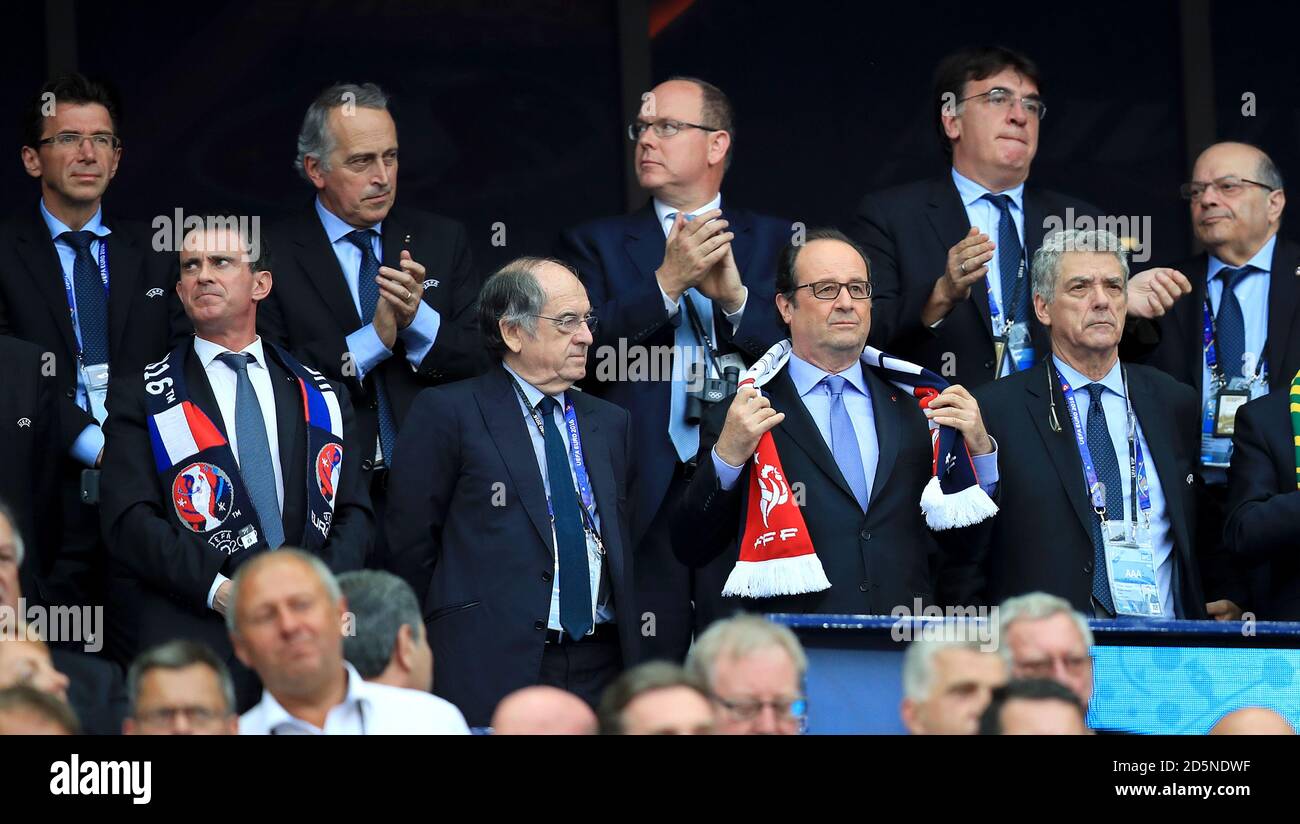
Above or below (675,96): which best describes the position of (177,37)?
above

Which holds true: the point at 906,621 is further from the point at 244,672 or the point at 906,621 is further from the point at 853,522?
the point at 244,672

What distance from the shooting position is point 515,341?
5.99 m

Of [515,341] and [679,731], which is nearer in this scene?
[679,731]

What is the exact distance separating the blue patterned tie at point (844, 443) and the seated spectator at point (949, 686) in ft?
3.93

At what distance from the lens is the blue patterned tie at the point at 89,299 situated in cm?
646

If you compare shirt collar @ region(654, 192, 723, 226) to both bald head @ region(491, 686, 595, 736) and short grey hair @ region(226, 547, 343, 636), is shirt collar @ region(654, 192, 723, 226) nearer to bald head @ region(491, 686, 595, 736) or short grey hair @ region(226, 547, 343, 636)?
short grey hair @ region(226, 547, 343, 636)

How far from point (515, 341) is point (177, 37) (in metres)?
2.72

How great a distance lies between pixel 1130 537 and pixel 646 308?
1.56 meters

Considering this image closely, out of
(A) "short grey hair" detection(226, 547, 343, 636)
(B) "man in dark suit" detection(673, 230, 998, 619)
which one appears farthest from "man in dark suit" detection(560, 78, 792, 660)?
(A) "short grey hair" detection(226, 547, 343, 636)

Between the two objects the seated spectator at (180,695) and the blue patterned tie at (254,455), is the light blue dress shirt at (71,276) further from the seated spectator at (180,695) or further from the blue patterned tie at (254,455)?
the seated spectator at (180,695)

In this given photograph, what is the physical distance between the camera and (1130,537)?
5.96m
